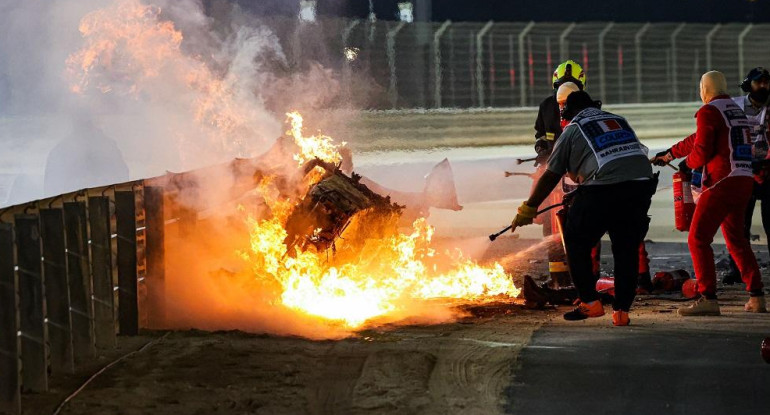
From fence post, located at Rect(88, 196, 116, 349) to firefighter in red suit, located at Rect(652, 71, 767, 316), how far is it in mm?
4384

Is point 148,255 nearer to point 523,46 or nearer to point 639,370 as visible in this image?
point 639,370

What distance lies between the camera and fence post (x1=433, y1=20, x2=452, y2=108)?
89.2 feet

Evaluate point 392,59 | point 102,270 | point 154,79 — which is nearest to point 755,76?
point 102,270

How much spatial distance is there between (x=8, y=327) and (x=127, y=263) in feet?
7.02

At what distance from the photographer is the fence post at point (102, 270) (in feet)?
21.7

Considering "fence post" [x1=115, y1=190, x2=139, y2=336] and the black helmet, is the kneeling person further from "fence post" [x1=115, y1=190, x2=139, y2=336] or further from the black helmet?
"fence post" [x1=115, y1=190, x2=139, y2=336]

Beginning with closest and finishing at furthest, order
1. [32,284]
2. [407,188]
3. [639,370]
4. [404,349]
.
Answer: [32,284] < [639,370] < [404,349] < [407,188]

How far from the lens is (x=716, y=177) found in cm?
793

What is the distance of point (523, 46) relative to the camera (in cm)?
2764

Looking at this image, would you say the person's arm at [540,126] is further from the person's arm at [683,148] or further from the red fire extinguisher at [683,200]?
the person's arm at [683,148]

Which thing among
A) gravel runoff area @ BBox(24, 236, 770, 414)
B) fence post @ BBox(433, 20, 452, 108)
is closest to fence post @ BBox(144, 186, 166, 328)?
gravel runoff area @ BBox(24, 236, 770, 414)

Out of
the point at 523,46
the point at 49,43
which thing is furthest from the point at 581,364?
the point at 523,46

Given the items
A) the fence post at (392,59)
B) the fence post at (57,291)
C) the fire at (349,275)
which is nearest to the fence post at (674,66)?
the fence post at (392,59)

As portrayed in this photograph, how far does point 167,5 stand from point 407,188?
27.3 feet
